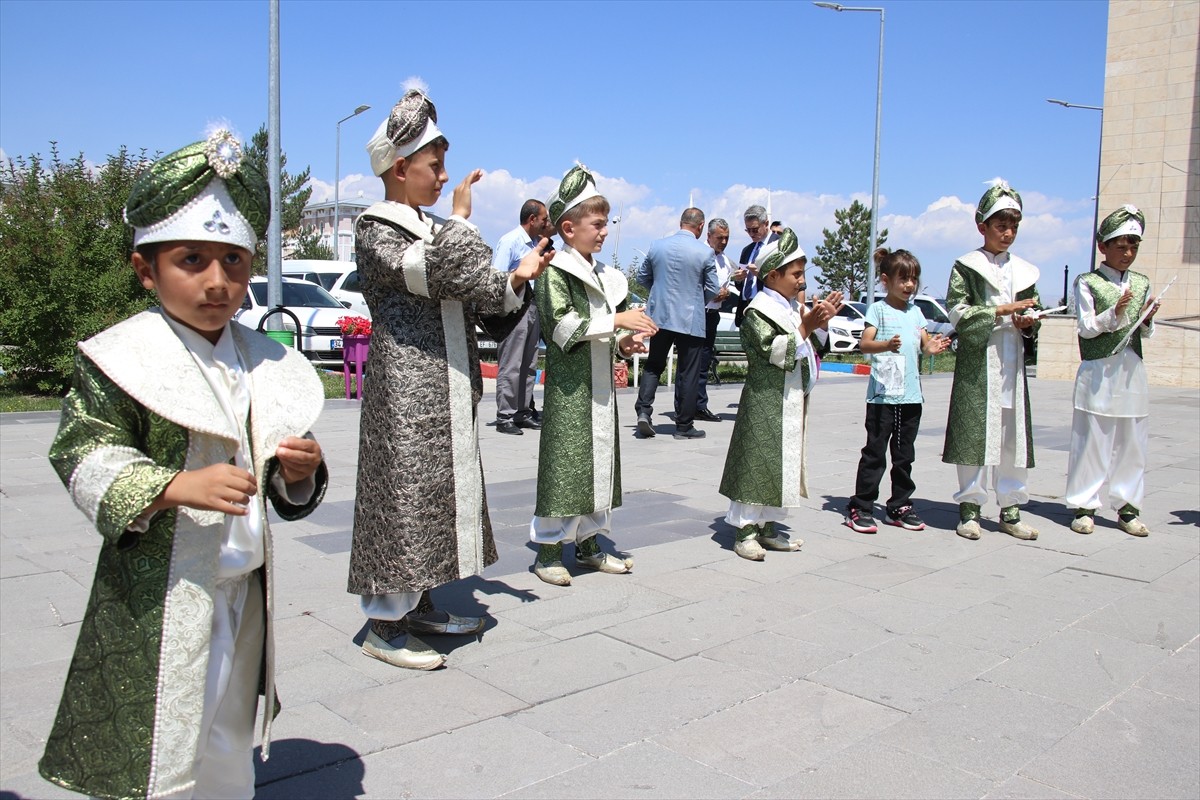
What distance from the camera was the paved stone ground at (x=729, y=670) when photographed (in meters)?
2.86

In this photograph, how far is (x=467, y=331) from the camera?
146 inches

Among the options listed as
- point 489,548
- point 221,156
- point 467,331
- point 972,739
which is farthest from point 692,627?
point 221,156

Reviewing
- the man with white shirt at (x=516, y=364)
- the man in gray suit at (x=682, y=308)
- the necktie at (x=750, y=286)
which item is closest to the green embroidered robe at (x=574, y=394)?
the man with white shirt at (x=516, y=364)

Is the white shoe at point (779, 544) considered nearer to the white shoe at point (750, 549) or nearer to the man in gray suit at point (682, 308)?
the white shoe at point (750, 549)

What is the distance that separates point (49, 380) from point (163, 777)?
11.3m

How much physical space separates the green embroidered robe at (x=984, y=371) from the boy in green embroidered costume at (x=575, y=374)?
90.6 inches

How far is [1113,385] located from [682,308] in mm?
4158

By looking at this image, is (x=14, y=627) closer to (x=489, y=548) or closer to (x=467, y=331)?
(x=489, y=548)

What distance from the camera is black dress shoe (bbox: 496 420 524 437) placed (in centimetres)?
935

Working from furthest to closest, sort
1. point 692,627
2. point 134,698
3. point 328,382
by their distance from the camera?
1. point 328,382
2. point 692,627
3. point 134,698

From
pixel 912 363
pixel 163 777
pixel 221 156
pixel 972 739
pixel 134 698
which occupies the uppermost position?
pixel 221 156

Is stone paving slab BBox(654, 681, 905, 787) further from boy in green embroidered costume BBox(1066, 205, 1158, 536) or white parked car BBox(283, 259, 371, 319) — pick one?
white parked car BBox(283, 259, 371, 319)

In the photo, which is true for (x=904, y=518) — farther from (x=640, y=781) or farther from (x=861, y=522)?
(x=640, y=781)

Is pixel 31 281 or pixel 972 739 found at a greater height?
pixel 31 281
